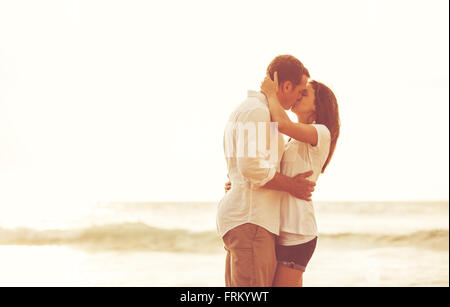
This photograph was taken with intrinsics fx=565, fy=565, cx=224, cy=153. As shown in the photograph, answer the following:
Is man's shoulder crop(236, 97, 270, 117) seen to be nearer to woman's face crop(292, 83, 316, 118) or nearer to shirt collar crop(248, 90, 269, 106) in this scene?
shirt collar crop(248, 90, 269, 106)

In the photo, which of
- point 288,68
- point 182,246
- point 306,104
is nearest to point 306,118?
point 306,104

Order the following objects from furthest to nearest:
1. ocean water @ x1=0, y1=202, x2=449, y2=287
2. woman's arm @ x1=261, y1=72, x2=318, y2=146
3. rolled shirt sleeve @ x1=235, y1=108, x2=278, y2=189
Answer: ocean water @ x1=0, y1=202, x2=449, y2=287
woman's arm @ x1=261, y1=72, x2=318, y2=146
rolled shirt sleeve @ x1=235, y1=108, x2=278, y2=189

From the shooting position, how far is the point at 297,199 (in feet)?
8.25

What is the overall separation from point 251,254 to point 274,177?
0.34m

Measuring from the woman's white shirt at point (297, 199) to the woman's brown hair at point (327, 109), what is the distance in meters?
0.08

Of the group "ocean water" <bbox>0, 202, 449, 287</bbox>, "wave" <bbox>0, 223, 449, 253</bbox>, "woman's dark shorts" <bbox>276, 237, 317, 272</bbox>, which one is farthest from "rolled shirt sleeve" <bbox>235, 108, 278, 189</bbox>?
"wave" <bbox>0, 223, 449, 253</bbox>

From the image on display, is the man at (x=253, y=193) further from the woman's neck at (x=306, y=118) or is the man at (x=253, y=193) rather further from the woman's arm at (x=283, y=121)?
the woman's neck at (x=306, y=118)

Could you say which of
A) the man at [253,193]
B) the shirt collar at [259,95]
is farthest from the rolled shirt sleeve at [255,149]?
the shirt collar at [259,95]

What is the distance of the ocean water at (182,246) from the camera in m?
8.63

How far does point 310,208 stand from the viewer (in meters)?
2.57

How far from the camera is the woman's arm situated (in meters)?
2.46

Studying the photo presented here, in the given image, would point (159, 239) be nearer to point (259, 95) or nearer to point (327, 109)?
point (327, 109)

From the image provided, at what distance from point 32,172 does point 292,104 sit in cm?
1207

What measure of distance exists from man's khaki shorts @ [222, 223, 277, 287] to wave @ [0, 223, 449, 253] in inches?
366
